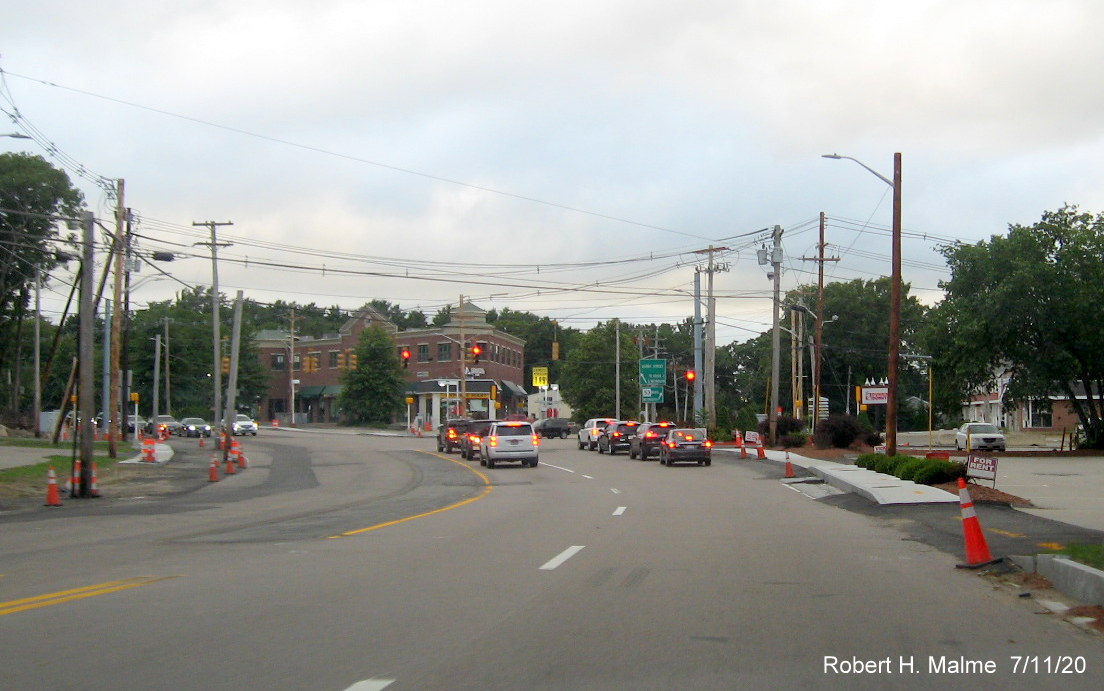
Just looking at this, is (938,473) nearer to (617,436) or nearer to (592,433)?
(617,436)

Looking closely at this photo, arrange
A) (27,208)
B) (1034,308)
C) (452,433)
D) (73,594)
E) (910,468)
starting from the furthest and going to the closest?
1. (27,208)
2. (452,433)
3. (1034,308)
4. (910,468)
5. (73,594)

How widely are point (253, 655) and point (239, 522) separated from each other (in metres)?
11.7

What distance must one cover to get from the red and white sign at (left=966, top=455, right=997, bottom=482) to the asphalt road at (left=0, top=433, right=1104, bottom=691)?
15.4 ft

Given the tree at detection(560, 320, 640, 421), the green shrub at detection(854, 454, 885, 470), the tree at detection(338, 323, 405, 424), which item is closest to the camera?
the green shrub at detection(854, 454, 885, 470)

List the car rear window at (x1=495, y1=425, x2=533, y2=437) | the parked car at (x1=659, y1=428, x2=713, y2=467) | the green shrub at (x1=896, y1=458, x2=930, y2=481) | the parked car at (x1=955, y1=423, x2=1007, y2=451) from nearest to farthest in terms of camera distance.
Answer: the green shrub at (x1=896, y1=458, x2=930, y2=481)
the car rear window at (x1=495, y1=425, x2=533, y2=437)
the parked car at (x1=659, y1=428, x2=713, y2=467)
the parked car at (x1=955, y1=423, x2=1007, y2=451)

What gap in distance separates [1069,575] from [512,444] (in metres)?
29.1

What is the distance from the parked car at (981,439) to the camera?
50969mm

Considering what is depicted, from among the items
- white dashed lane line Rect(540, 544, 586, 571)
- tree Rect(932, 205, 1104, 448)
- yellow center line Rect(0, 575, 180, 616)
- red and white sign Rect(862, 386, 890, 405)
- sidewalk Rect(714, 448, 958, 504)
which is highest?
tree Rect(932, 205, 1104, 448)

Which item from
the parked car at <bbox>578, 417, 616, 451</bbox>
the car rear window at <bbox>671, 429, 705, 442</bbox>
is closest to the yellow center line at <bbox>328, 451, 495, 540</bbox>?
the car rear window at <bbox>671, 429, 705, 442</bbox>

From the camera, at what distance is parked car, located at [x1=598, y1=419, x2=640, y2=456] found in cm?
5009

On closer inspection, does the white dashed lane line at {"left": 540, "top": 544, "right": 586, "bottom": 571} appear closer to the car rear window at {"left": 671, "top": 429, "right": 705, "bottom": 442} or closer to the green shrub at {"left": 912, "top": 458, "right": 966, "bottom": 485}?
the green shrub at {"left": 912, "top": 458, "right": 966, "bottom": 485}

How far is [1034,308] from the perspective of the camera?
46250mm

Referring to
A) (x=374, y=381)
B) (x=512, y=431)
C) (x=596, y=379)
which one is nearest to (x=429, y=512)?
(x=512, y=431)

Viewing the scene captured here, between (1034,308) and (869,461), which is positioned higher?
(1034,308)
